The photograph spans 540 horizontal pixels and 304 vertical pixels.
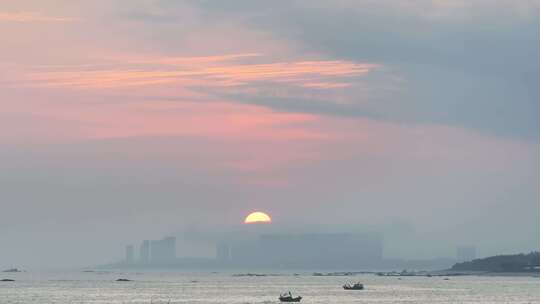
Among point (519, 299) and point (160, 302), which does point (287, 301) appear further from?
point (519, 299)

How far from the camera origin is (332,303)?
176 metres

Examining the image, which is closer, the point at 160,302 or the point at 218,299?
the point at 160,302

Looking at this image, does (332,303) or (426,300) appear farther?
(426,300)

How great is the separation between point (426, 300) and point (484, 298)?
16.0 m

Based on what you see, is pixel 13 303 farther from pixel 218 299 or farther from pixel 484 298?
pixel 484 298

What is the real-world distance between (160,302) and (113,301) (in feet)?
37.9

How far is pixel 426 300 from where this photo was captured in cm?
18750

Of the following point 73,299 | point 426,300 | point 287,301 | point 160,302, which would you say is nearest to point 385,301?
point 426,300

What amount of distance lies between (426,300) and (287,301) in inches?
1098

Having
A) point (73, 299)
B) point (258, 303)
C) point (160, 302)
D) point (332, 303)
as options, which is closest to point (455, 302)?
point (332, 303)

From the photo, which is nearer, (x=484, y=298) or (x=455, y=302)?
(x=455, y=302)

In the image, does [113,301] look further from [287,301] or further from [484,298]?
[484,298]

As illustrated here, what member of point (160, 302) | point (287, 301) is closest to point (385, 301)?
point (287, 301)

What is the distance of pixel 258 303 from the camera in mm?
175000
